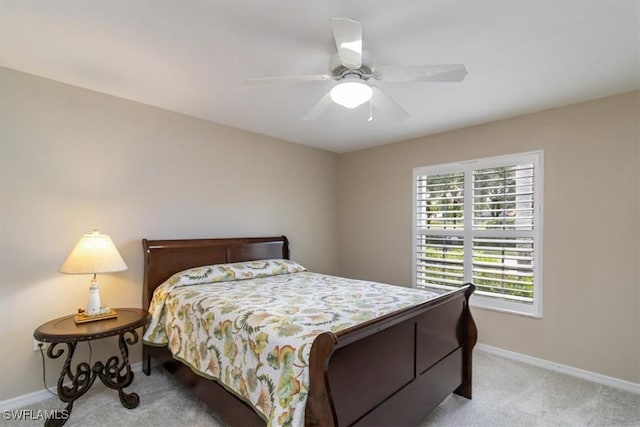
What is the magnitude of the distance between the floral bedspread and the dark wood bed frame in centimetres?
11

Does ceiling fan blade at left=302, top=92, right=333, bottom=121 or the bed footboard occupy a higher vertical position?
ceiling fan blade at left=302, top=92, right=333, bottom=121

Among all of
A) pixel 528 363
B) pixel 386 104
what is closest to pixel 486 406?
pixel 528 363

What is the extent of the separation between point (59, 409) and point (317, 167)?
349 centimetres

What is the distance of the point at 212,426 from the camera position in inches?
79.7

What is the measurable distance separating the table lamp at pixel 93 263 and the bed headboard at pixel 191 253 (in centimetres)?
44

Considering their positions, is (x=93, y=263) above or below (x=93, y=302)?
above

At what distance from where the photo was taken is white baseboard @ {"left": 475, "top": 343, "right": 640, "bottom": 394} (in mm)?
2520

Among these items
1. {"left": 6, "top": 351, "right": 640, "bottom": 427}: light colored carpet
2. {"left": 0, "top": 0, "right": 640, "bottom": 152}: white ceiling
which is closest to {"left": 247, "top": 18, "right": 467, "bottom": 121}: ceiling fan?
{"left": 0, "top": 0, "right": 640, "bottom": 152}: white ceiling

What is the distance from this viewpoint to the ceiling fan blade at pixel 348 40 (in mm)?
1374

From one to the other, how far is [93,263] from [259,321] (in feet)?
4.36

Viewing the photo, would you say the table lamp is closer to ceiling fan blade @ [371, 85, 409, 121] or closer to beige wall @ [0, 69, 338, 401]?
beige wall @ [0, 69, 338, 401]

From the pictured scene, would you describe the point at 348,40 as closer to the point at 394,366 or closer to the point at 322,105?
the point at 322,105

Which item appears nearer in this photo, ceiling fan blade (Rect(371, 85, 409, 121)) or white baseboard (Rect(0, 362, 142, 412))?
ceiling fan blade (Rect(371, 85, 409, 121))

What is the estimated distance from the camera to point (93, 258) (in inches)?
86.9
